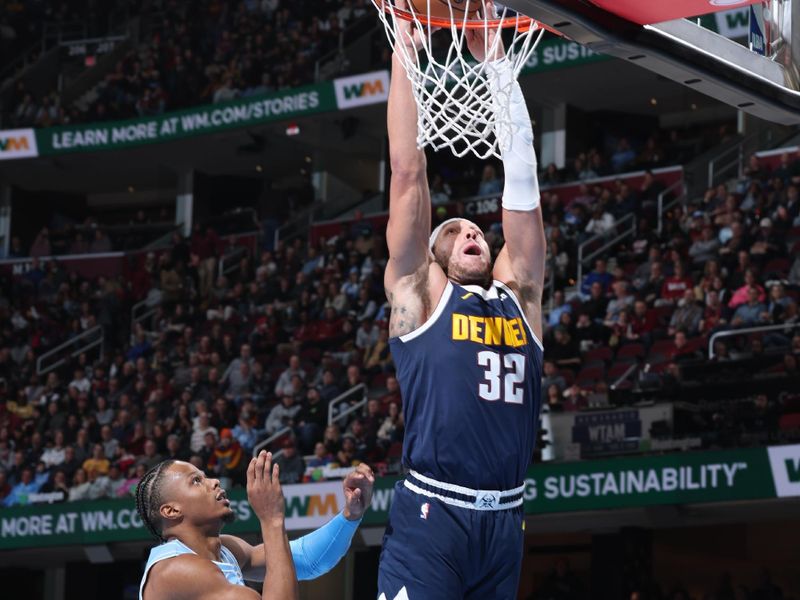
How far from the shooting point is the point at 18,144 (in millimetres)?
26453

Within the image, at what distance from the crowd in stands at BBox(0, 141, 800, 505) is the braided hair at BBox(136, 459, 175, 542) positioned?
8685 mm

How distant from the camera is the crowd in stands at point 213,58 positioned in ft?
83.0

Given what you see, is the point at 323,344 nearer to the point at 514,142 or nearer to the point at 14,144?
the point at 14,144

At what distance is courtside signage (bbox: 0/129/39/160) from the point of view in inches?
1038

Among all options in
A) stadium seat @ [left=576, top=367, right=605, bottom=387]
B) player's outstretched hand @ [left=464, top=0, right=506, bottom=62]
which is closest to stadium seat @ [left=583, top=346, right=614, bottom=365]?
stadium seat @ [left=576, top=367, right=605, bottom=387]

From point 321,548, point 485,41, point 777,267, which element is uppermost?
point 777,267

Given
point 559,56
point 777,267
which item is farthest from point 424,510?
point 559,56

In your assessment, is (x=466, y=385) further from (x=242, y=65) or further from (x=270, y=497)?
(x=242, y=65)

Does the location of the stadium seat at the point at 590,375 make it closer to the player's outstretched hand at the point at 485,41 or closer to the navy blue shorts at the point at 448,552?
the player's outstretched hand at the point at 485,41

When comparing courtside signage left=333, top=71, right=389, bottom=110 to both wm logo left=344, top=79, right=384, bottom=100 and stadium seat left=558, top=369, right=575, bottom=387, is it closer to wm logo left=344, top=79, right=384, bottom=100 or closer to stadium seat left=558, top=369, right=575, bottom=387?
wm logo left=344, top=79, right=384, bottom=100

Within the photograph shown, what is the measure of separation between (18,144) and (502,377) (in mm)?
23055

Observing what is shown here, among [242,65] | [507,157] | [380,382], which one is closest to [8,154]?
[242,65]

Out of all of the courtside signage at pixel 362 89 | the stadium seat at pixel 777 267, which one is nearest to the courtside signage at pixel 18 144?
the courtside signage at pixel 362 89

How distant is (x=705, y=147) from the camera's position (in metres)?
22.3
